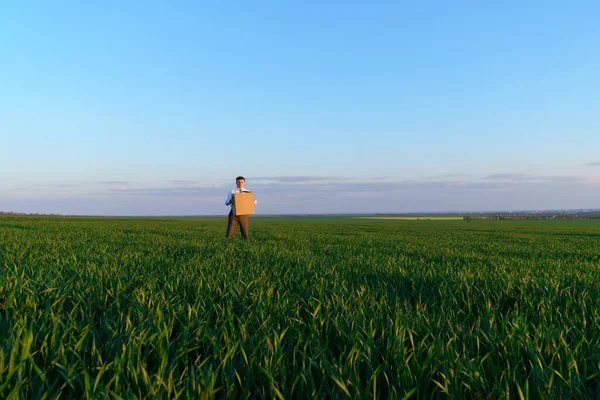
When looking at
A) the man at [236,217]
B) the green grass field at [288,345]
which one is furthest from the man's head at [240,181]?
the green grass field at [288,345]

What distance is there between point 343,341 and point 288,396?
0.81 meters

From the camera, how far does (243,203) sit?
12.3m

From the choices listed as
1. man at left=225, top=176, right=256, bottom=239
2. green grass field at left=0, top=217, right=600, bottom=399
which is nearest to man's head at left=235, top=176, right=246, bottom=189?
man at left=225, top=176, right=256, bottom=239

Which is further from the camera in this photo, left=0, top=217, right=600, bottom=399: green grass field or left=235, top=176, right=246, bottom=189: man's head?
left=235, top=176, right=246, bottom=189: man's head

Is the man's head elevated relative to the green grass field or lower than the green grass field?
elevated

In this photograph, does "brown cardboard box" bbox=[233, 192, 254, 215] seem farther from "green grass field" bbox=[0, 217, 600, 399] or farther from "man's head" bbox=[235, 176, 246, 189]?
"green grass field" bbox=[0, 217, 600, 399]

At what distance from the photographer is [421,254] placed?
9.19 metres

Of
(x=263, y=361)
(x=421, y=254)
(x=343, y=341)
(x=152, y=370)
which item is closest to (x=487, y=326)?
(x=343, y=341)

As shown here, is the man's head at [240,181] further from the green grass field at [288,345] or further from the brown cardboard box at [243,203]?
the green grass field at [288,345]

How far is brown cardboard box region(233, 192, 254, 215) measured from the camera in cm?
1216

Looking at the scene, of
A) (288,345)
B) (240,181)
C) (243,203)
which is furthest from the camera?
(243,203)

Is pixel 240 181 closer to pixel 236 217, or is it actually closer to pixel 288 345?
pixel 236 217

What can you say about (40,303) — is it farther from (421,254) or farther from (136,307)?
(421,254)

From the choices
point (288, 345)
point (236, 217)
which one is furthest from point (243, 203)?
point (288, 345)
